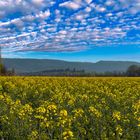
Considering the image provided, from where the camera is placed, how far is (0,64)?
104 metres

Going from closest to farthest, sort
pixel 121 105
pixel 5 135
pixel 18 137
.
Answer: pixel 18 137, pixel 5 135, pixel 121 105

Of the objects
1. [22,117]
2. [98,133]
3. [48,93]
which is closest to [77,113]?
[98,133]

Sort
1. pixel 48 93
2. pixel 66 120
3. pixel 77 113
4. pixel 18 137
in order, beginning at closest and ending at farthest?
pixel 66 120 < pixel 77 113 < pixel 18 137 < pixel 48 93

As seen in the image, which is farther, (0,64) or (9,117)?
(0,64)

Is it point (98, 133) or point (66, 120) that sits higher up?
point (66, 120)

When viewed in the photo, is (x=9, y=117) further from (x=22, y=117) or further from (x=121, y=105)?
(x=121, y=105)

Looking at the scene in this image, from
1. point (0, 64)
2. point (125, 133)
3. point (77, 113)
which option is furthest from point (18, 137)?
point (0, 64)

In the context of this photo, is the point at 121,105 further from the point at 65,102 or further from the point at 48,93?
the point at 48,93

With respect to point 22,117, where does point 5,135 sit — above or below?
below

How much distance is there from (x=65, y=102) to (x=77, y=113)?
5.09 m

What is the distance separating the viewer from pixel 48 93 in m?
20.2

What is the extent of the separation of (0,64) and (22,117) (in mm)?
95774

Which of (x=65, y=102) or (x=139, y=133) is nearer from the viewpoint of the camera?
(x=139, y=133)

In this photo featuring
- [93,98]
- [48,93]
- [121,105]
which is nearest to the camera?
[121,105]
